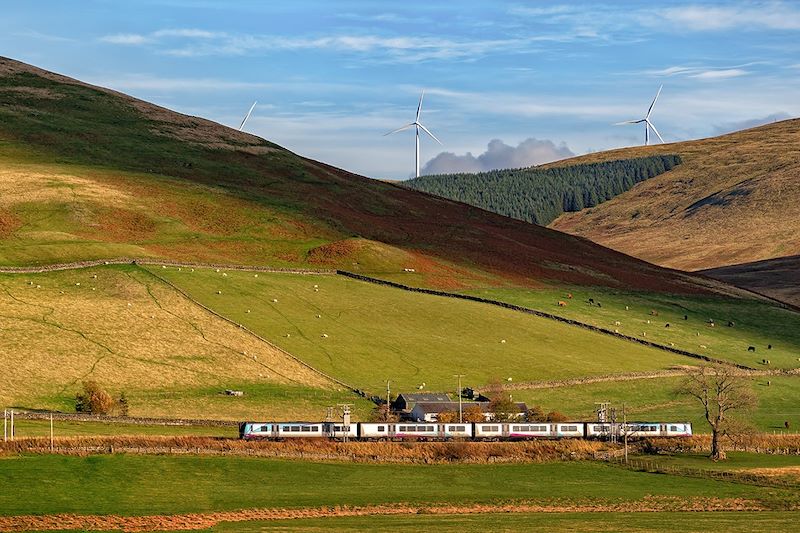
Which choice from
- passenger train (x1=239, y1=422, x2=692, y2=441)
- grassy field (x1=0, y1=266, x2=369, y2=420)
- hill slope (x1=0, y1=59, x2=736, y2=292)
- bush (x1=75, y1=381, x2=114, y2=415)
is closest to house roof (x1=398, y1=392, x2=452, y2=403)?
grassy field (x1=0, y1=266, x2=369, y2=420)

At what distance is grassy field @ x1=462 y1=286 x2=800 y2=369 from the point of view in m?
152

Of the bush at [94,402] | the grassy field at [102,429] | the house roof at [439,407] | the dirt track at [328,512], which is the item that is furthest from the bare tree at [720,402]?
the bush at [94,402]

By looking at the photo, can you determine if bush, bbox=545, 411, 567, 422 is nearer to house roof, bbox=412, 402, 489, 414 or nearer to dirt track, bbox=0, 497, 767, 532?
house roof, bbox=412, 402, 489, 414

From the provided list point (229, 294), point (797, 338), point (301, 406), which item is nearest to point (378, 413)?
point (301, 406)

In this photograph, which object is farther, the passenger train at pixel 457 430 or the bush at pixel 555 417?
the bush at pixel 555 417

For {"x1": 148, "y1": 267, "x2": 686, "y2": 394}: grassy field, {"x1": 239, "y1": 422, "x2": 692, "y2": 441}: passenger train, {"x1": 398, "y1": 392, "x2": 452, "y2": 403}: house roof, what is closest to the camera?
{"x1": 239, "y1": 422, "x2": 692, "y2": 441}: passenger train

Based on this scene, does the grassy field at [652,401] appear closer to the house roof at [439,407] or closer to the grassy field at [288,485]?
the house roof at [439,407]

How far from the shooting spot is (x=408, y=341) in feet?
445

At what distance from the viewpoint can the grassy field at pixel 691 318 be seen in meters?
152

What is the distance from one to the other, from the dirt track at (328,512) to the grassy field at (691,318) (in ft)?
235

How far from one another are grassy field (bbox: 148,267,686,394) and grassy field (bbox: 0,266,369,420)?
4873 mm

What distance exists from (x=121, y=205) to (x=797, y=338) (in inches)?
3674

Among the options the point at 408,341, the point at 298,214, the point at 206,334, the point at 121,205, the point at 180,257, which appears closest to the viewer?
the point at 206,334

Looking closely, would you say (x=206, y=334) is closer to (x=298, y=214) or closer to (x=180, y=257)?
(x=180, y=257)
